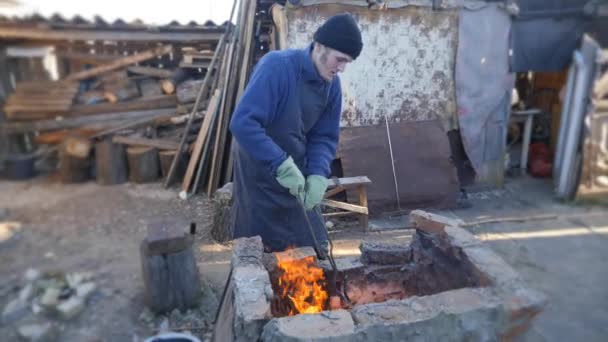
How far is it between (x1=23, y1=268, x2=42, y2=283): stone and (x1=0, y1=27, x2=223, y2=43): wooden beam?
493cm

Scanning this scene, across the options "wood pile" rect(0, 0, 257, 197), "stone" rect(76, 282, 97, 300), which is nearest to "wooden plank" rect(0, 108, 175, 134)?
"wood pile" rect(0, 0, 257, 197)

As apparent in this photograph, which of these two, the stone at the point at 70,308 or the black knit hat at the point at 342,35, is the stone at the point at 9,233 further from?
the black knit hat at the point at 342,35

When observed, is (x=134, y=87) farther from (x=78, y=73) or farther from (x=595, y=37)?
(x=595, y=37)

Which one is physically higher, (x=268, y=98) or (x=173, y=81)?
(x=173, y=81)

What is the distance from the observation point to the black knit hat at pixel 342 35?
91.3 inches

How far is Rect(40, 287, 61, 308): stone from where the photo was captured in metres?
3.60

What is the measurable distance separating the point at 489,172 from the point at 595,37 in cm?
280

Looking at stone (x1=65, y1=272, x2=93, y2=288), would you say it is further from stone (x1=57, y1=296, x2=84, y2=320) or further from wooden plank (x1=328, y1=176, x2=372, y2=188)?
wooden plank (x1=328, y1=176, x2=372, y2=188)

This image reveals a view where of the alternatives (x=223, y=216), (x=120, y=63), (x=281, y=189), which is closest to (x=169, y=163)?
(x=120, y=63)

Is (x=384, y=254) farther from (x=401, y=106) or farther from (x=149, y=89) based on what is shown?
(x=149, y=89)

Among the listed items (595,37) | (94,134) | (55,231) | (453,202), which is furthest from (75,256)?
(595,37)

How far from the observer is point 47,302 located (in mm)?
3604

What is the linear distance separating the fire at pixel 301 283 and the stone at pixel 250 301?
279mm

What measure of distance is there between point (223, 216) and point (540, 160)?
20.9ft
